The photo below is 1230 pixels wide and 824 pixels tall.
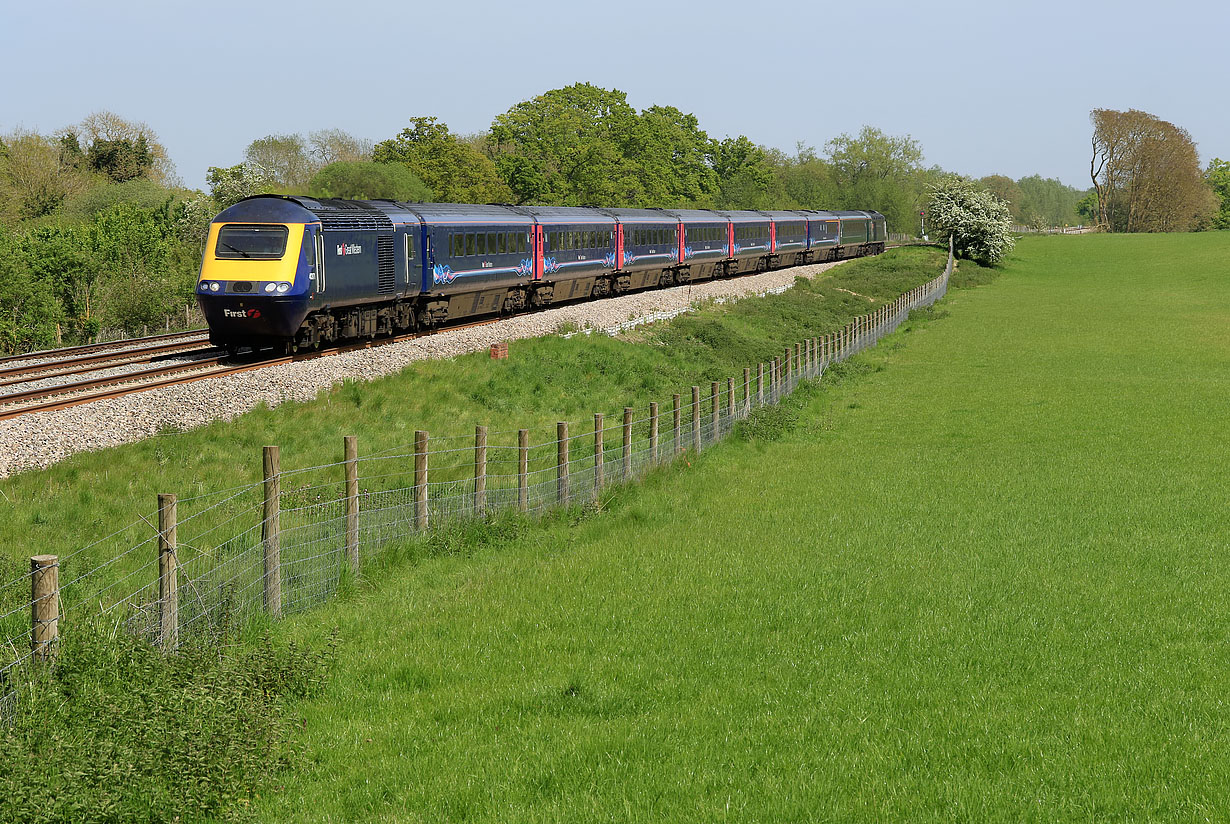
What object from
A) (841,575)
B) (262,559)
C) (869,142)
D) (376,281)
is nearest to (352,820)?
(262,559)

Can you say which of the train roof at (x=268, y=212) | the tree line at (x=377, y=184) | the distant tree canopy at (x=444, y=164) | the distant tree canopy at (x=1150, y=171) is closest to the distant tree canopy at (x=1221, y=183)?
the tree line at (x=377, y=184)

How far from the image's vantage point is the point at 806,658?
9766mm

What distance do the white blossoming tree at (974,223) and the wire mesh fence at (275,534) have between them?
8127cm

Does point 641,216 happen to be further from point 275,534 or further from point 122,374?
point 275,534

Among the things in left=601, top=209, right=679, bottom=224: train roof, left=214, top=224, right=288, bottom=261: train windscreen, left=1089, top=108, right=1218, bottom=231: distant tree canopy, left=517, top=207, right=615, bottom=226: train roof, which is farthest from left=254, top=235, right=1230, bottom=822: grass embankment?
left=1089, top=108, right=1218, bottom=231: distant tree canopy

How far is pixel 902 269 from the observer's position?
81312 mm

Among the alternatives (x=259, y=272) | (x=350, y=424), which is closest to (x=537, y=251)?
(x=259, y=272)

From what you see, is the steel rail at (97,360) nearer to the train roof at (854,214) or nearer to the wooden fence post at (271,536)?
the wooden fence post at (271,536)

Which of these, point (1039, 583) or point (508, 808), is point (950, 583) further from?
point (508, 808)

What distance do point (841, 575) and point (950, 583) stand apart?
1123mm

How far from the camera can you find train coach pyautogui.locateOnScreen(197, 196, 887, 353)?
86.4ft

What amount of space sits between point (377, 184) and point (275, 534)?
8284cm

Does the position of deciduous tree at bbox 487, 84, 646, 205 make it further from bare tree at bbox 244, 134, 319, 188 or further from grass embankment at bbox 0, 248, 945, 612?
grass embankment at bbox 0, 248, 945, 612

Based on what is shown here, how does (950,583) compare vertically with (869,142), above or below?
below
